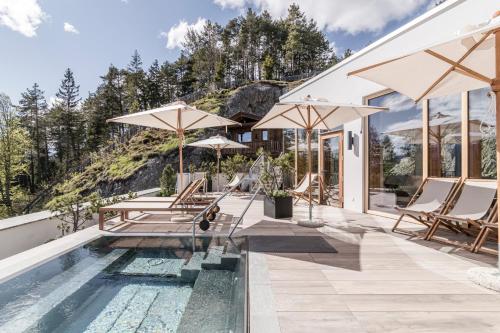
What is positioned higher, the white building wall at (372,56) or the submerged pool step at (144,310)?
the white building wall at (372,56)

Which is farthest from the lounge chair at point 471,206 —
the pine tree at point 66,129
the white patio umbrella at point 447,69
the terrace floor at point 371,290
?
the pine tree at point 66,129

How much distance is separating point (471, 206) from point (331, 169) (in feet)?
16.6

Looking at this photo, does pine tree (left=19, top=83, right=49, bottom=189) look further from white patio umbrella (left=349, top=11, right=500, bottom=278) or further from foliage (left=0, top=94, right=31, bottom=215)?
white patio umbrella (left=349, top=11, right=500, bottom=278)

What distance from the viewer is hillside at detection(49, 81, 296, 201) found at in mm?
23125

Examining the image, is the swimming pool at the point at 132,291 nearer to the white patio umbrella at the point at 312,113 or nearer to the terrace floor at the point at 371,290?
the terrace floor at the point at 371,290

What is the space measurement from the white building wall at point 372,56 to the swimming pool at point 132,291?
4003 mm

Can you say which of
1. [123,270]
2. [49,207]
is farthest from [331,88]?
→ [49,207]

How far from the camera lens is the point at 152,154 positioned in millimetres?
24344

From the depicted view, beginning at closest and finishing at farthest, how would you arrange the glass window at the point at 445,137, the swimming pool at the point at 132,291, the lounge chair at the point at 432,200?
the swimming pool at the point at 132,291
the lounge chair at the point at 432,200
the glass window at the point at 445,137

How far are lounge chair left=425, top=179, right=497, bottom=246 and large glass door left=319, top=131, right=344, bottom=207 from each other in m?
3.81

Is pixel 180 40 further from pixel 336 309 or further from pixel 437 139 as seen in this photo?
pixel 336 309

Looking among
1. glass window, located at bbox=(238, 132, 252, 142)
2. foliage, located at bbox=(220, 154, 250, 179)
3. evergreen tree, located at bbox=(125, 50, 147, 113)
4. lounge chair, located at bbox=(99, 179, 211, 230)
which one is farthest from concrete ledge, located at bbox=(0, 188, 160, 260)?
evergreen tree, located at bbox=(125, 50, 147, 113)

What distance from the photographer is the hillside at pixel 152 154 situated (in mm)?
23125

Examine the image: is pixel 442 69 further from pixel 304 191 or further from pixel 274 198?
pixel 304 191
